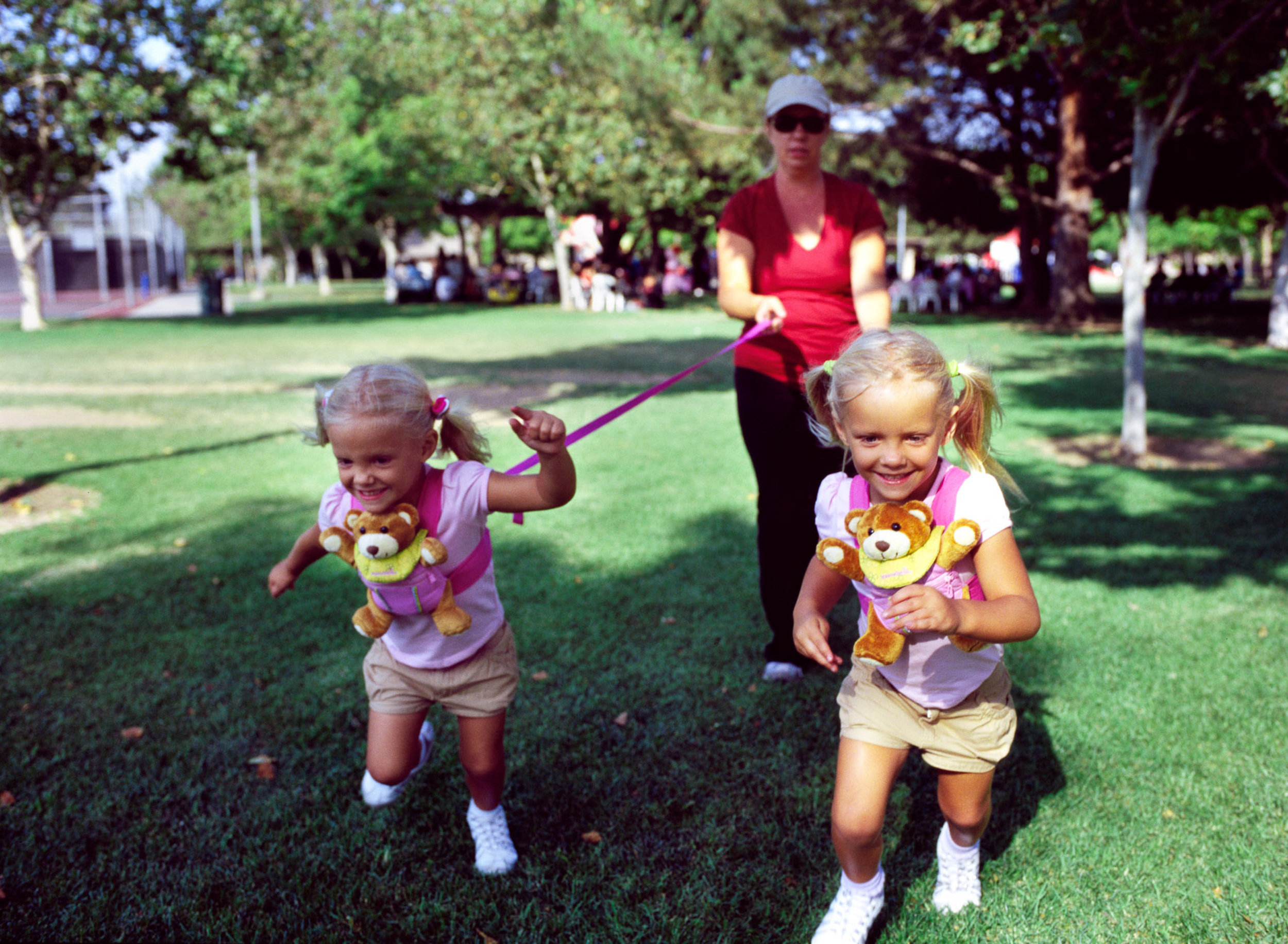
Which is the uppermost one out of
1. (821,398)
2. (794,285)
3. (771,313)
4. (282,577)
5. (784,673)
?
(794,285)

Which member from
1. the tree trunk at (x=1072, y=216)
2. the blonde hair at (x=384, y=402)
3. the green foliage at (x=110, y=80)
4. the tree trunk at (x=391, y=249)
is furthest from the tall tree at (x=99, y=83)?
the blonde hair at (x=384, y=402)

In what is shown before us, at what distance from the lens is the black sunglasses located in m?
3.67

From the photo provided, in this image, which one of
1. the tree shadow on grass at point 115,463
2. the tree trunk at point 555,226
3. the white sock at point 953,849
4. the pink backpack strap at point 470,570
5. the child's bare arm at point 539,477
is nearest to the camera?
the child's bare arm at point 539,477

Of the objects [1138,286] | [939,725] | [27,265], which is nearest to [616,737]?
[939,725]

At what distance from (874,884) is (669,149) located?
2703cm

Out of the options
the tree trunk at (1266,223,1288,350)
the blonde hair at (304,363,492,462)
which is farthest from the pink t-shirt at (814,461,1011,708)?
the tree trunk at (1266,223,1288,350)

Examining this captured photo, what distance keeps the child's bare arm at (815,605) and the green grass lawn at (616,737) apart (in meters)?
0.87

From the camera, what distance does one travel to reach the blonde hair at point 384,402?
8.28 feet

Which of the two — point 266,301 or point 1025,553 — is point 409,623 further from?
point 266,301

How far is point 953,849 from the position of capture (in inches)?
105

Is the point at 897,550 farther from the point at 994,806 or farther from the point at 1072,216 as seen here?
the point at 1072,216

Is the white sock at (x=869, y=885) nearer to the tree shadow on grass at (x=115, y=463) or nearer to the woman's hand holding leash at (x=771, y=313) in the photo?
the woman's hand holding leash at (x=771, y=313)

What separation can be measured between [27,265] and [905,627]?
26721mm

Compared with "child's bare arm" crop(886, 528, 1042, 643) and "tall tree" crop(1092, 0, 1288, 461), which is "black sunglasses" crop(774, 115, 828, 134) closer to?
"child's bare arm" crop(886, 528, 1042, 643)
